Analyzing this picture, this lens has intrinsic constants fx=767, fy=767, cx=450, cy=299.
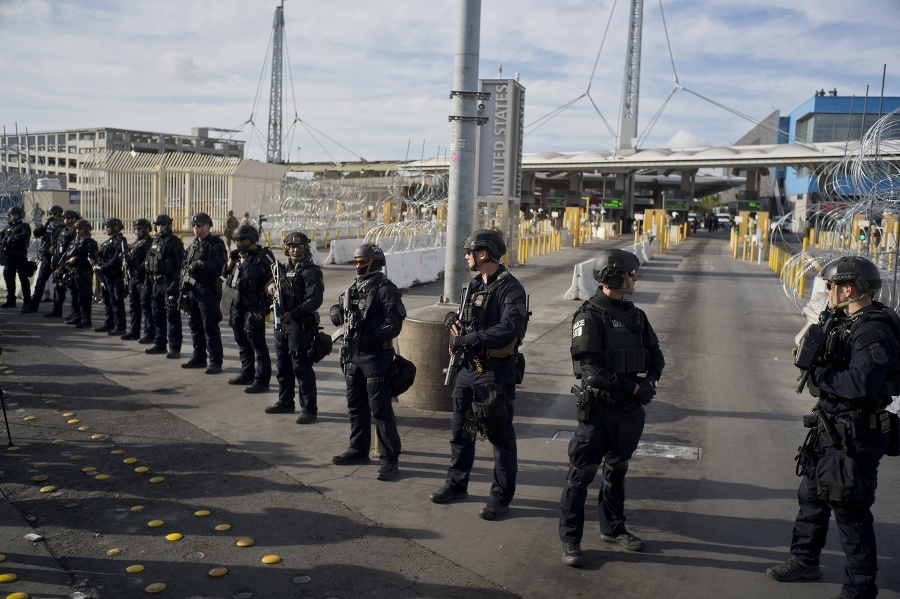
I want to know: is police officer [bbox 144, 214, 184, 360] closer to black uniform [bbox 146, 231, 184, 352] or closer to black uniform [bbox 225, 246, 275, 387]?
black uniform [bbox 146, 231, 184, 352]

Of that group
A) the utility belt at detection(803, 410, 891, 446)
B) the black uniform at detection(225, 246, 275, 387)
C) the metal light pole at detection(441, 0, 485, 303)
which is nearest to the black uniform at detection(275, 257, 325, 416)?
the black uniform at detection(225, 246, 275, 387)

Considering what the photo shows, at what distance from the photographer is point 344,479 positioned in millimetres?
6215

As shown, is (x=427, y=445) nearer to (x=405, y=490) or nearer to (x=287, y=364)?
(x=405, y=490)

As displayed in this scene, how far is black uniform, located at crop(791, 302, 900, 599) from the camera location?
4215 mm

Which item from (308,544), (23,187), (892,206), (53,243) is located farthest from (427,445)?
(23,187)

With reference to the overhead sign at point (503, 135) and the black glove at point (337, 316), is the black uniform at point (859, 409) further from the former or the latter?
the overhead sign at point (503, 135)

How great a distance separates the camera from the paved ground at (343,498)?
4590mm

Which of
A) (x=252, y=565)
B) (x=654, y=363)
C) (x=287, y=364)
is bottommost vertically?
(x=252, y=565)

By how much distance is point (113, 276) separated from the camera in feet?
38.9

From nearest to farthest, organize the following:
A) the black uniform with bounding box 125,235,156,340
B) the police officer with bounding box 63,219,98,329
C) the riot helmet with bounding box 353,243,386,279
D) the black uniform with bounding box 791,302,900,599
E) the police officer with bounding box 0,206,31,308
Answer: the black uniform with bounding box 791,302,900,599
the riot helmet with bounding box 353,243,386,279
the black uniform with bounding box 125,235,156,340
the police officer with bounding box 63,219,98,329
the police officer with bounding box 0,206,31,308

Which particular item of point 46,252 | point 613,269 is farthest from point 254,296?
point 46,252

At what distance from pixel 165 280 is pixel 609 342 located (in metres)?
7.58

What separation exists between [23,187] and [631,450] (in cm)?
1691

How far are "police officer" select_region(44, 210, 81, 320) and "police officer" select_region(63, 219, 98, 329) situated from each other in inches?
7.0
